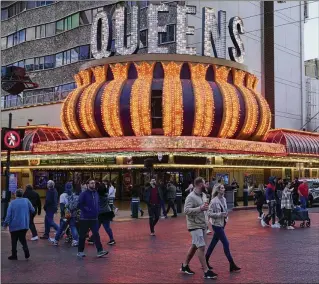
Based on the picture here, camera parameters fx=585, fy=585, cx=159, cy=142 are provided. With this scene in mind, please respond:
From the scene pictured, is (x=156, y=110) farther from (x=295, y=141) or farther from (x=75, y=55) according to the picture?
(x=75, y=55)

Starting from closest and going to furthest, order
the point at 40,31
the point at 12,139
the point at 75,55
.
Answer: the point at 12,139 < the point at 75,55 < the point at 40,31

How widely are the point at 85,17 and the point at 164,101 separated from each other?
64.1 ft

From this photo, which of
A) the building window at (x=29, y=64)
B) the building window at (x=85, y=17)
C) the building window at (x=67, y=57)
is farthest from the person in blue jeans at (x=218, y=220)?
the building window at (x=29, y=64)

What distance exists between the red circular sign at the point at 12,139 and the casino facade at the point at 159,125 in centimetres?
1568

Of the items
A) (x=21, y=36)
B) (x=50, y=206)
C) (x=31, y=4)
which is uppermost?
(x=31, y=4)

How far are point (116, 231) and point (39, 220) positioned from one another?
18.5ft

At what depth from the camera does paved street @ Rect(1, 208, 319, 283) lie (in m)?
10.6

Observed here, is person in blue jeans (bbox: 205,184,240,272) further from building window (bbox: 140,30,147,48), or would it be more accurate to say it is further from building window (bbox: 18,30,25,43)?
building window (bbox: 18,30,25,43)

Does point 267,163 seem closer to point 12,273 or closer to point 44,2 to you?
point 44,2

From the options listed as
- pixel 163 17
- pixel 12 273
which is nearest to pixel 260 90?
pixel 163 17

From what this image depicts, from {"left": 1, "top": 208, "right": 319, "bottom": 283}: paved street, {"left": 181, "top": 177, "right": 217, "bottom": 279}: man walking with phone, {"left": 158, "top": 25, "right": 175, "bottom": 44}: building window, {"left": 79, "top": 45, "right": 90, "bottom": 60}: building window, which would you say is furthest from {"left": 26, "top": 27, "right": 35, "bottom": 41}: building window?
{"left": 181, "top": 177, "right": 217, "bottom": 279}: man walking with phone

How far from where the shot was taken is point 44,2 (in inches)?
2200

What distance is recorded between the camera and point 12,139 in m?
20.0

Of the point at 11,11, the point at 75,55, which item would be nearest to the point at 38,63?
the point at 75,55
